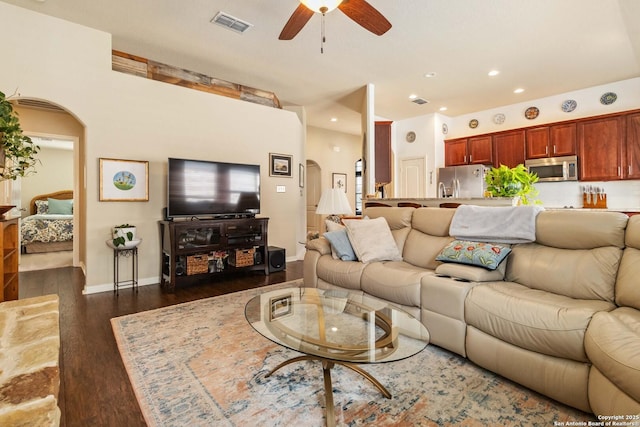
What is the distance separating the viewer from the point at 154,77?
168 inches

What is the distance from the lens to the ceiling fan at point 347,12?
2355 millimetres

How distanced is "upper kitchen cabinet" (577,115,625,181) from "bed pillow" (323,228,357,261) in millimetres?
4932

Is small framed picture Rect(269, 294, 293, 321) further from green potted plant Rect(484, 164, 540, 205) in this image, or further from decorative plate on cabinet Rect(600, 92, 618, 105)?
decorative plate on cabinet Rect(600, 92, 618, 105)

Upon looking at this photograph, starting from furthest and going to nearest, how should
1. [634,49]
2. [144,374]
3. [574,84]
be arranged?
[574,84] < [634,49] < [144,374]

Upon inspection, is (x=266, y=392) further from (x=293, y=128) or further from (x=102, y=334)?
(x=293, y=128)

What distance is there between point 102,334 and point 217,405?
59.1 inches

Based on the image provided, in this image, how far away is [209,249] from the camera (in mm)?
4031

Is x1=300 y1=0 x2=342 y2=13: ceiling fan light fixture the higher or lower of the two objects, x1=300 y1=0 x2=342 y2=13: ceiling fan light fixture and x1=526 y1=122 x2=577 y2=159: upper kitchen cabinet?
the higher

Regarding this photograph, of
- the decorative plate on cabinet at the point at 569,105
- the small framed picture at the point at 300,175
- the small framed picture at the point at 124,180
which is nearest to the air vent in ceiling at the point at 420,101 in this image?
the decorative plate on cabinet at the point at 569,105

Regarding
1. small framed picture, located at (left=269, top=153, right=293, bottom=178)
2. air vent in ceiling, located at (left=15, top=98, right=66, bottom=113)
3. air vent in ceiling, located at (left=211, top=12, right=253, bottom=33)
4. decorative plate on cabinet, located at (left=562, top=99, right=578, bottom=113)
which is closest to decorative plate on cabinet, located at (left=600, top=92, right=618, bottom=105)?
decorative plate on cabinet, located at (left=562, top=99, right=578, bottom=113)

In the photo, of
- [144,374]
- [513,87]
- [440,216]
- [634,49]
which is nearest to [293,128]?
[440,216]

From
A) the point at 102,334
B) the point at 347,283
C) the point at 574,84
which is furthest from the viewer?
the point at 574,84

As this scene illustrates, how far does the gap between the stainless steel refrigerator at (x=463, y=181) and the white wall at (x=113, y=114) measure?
4109 millimetres

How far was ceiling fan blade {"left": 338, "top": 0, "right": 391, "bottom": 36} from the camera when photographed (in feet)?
7.84
